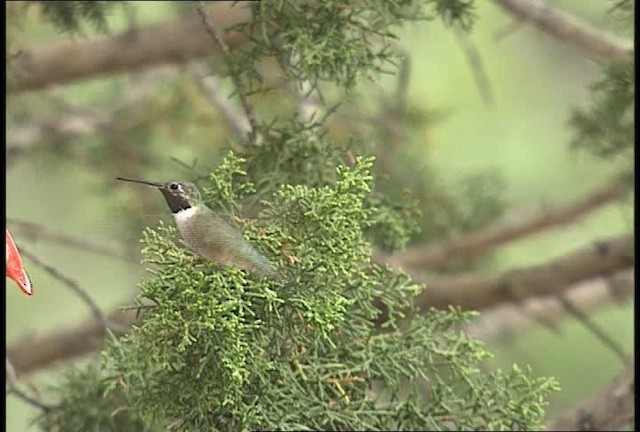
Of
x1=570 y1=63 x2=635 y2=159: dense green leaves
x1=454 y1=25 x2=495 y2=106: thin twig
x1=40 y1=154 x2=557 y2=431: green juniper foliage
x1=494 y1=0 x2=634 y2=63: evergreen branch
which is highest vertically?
x1=454 y1=25 x2=495 y2=106: thin twig

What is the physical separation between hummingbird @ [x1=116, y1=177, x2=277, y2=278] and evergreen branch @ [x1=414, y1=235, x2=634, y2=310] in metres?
0.55

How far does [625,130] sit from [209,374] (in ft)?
1.91

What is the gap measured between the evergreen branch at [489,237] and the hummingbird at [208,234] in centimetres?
83

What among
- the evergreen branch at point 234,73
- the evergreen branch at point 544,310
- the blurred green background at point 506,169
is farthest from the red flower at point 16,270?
the blurred green background at point 506,169

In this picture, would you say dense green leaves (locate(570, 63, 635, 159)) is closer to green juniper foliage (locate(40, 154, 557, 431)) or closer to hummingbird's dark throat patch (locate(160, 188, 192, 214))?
green juniper foliage (locate(40, 154, 557, 431))

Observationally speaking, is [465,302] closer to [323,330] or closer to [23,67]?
[23,67]

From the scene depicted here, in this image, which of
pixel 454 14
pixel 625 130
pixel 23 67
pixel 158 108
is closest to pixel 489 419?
pixel 454 14

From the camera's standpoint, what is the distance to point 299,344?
2.15 feet

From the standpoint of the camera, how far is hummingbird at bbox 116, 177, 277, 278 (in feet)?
2.02

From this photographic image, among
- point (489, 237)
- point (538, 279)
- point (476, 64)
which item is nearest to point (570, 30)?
point (476, 64)

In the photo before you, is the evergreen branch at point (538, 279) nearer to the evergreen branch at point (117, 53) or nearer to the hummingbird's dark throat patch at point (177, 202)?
the evergreen branch at point (117, 53)

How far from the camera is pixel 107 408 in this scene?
2.68ft

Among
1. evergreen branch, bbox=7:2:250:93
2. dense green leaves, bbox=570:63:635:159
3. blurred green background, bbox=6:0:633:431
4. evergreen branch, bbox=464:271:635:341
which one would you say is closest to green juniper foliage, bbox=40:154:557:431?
dense green leaves, bbox=570:63:635:159

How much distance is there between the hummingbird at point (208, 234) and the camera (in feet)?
2.02
